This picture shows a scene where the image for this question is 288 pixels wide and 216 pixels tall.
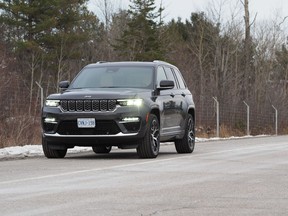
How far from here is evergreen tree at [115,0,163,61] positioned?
191 ft

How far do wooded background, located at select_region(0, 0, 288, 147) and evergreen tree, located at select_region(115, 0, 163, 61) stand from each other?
36 millimetres

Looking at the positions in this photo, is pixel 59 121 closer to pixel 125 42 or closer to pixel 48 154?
pixel 48 154

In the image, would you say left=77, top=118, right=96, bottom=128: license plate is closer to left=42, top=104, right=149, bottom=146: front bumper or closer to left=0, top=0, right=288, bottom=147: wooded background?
left=42, top=104, right=149, bottom=146: front bumper

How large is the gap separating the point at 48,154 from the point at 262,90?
3488cm

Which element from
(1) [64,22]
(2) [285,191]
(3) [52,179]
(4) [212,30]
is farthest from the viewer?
(1) [64,22]

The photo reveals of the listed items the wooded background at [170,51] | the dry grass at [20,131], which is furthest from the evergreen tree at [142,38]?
the dry grass at [20,131]

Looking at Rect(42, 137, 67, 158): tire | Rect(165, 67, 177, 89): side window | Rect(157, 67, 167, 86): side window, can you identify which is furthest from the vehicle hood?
Rect(165, 67, 177, 89): side window

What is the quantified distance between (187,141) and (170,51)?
51.7m

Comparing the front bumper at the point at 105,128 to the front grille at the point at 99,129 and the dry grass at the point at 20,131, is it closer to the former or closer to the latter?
the front grille at the point at 99,129

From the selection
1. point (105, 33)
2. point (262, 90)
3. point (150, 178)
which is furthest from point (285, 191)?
point (105, 33)

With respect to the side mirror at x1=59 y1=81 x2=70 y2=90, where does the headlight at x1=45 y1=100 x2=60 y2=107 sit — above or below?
below

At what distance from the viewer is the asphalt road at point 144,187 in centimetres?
745

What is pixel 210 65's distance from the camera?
61.8 m

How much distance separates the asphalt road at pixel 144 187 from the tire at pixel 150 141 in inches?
16.5
